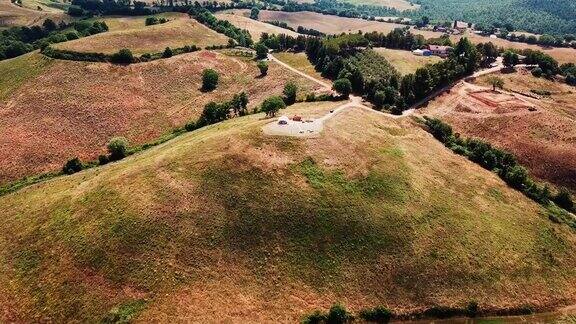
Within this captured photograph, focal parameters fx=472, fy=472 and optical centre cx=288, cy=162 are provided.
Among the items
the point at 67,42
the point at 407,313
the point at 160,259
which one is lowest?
the point at 407,313

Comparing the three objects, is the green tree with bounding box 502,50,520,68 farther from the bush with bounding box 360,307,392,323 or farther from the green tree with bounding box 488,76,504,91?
the bush with bounding box 360,307,392,323

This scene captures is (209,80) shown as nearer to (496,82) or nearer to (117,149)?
(117,149)

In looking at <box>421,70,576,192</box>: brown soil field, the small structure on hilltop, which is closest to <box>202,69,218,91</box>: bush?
the small structure on hilltop

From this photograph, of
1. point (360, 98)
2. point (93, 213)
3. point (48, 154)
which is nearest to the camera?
point (93, 213)

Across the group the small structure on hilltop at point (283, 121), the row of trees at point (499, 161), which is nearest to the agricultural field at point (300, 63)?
the row of trees at point (499, 161)

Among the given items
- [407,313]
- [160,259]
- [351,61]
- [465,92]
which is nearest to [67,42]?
[351,61]

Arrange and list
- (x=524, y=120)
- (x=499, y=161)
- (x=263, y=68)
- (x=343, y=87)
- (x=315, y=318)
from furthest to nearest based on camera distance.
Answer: (x=263, y=68), (x=343, y=87), (x=524, y=120), (x=499, y=161), (x=315, y=318)

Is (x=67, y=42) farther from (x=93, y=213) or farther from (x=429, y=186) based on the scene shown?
(x=429, y=186)

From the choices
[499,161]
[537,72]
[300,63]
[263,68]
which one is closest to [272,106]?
[263,68]
